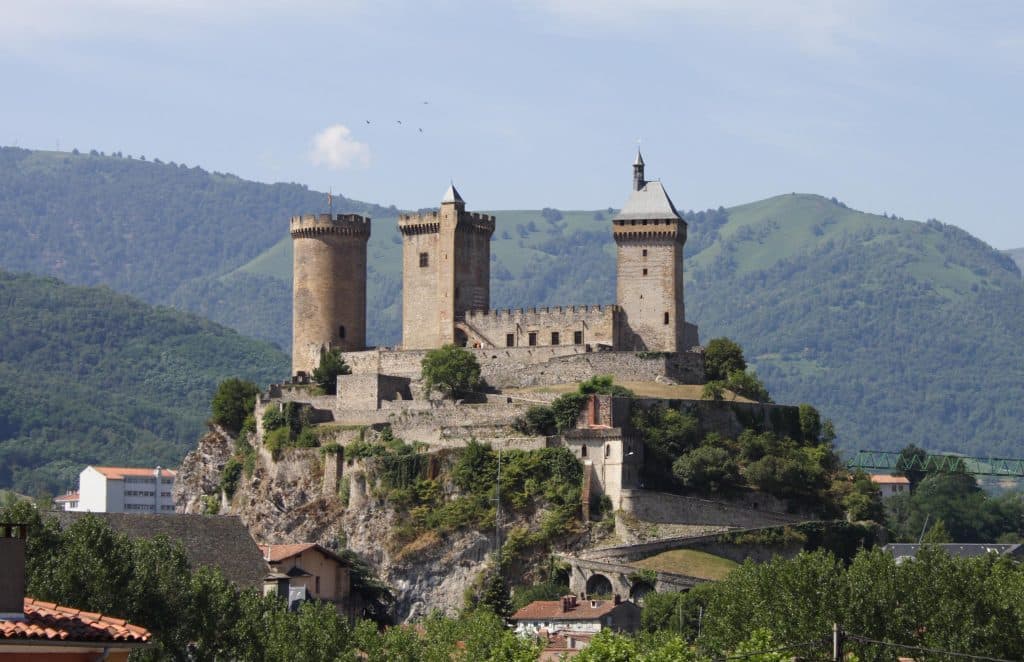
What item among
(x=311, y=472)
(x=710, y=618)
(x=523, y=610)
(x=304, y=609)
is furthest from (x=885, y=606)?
(x=311, y=472)

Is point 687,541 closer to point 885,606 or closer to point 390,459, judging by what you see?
point 390,459

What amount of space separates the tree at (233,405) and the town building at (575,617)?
26.1 m

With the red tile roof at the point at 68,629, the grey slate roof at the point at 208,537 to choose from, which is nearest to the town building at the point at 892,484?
the grey slate roof at the point at 208,537

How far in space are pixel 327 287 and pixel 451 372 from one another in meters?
12.6

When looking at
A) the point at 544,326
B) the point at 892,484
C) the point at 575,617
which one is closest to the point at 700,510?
the point at 575,617

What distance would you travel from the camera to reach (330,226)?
10669 cm

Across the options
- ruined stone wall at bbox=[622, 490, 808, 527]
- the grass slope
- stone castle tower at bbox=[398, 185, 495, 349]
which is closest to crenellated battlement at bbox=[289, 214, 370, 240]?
stone castle tower at bbox=[398, 185, 495, 349]

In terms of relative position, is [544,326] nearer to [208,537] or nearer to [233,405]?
[233,405]

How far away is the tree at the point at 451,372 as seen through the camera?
313 feet

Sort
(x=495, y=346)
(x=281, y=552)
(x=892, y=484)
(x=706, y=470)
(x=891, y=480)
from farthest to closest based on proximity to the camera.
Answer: (x=891, y=480) → (x=892, y=484) → (x=495, y=346) → (x=706, y=470) → (x=281, y=552)

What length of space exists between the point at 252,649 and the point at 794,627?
50.1 feet

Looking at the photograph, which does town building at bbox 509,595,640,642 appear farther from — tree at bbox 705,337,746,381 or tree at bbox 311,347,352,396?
tree at bbox 311,347,352,396

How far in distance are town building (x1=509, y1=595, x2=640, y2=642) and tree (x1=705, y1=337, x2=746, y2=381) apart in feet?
63.3

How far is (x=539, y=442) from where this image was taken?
89.5m
